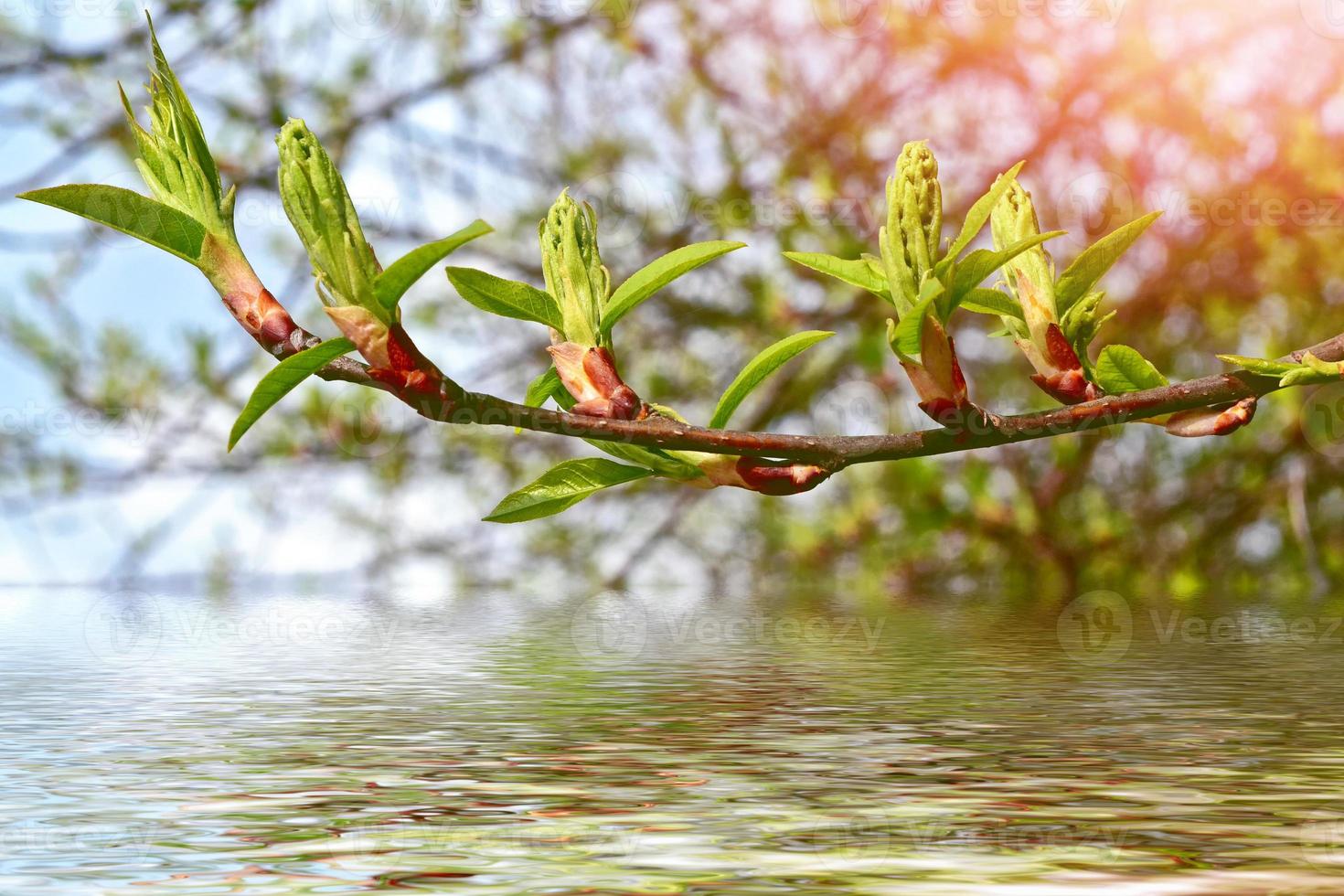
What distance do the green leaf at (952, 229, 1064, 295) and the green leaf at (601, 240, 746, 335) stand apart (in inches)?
1.9

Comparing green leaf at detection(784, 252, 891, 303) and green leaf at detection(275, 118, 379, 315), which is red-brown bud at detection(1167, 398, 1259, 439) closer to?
green leaf at detection(784, 252, 891, 303)

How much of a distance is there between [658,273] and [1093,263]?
0.11m

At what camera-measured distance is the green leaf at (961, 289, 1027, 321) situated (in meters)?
0.35

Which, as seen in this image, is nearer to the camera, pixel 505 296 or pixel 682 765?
pixel 505 296

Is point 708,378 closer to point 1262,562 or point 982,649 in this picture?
point 1262,562

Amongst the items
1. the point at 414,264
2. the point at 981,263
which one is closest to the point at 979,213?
the point at 981,263

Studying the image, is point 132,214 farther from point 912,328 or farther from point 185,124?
point 912,328

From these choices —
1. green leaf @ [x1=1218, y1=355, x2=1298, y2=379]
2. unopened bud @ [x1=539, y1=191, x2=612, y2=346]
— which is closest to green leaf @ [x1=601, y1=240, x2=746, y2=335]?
unopened bud @ [x1=539, y1=191, x2=612, y2=346]

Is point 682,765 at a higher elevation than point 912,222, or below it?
below

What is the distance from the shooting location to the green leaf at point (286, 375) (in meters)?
0.27

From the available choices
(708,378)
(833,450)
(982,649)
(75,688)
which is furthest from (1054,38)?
(833,450)

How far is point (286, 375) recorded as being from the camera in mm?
278

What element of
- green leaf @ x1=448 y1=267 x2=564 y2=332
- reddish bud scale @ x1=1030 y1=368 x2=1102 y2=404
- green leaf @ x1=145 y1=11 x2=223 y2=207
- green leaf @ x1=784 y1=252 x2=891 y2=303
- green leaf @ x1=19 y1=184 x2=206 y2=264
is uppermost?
green leaf @ x1=145 y1=11 x2=223 y2=207

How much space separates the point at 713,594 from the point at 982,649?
0.66 m
